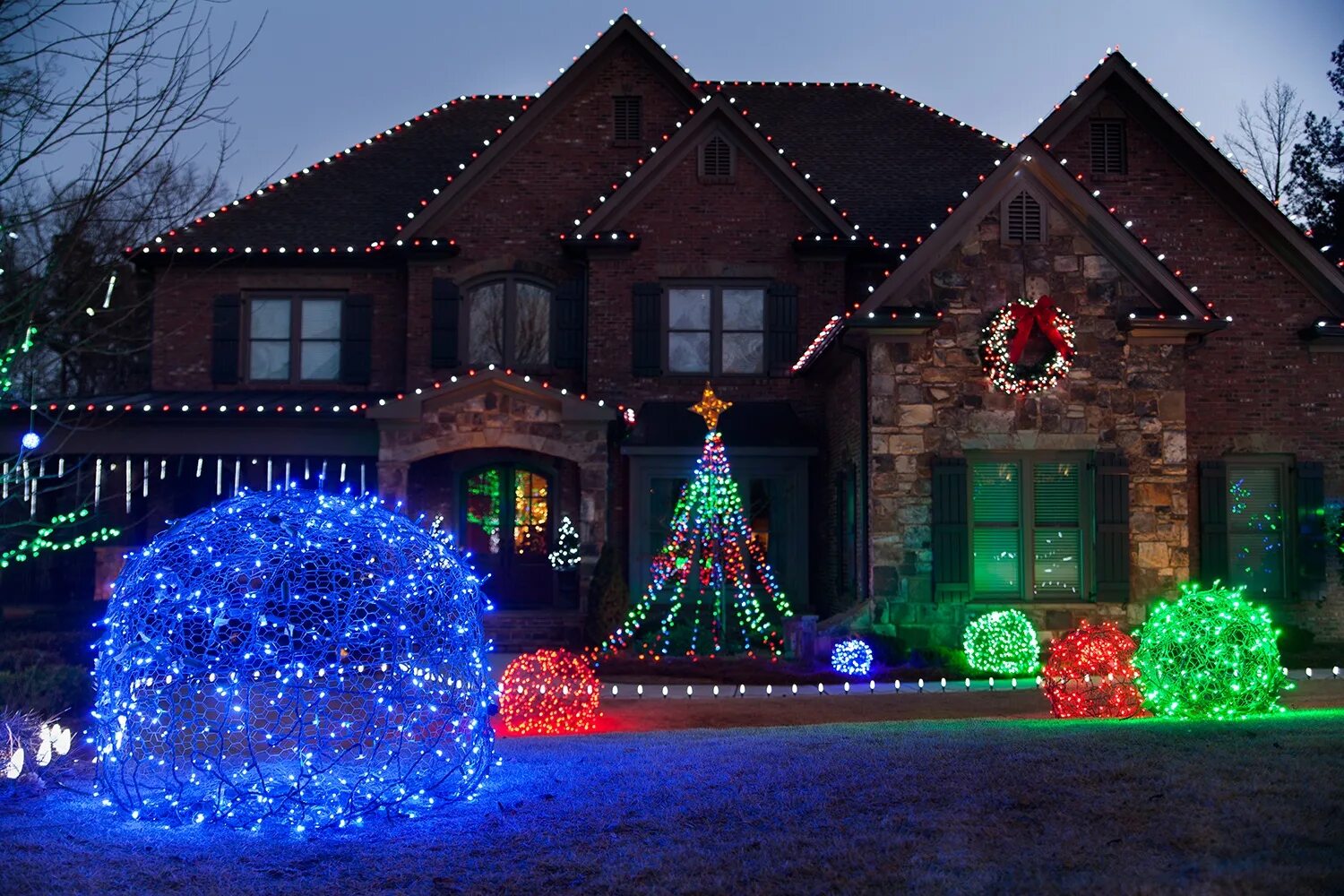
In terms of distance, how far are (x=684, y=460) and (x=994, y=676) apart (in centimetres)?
566

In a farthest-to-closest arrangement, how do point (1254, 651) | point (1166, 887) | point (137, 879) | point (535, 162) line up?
point (535, 162) → point (1254, 651) → point (137, 879) → point (1166, 887)

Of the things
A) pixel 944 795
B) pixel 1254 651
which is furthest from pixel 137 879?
pixel 1254 651

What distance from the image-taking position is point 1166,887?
5.25 m

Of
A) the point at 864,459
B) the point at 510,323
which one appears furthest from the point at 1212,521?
the point at 510,323

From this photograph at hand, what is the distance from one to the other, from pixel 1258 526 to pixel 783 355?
22.6ft

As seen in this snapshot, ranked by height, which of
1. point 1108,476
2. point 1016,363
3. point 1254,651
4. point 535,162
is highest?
point 535,162

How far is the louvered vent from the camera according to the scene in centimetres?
1988

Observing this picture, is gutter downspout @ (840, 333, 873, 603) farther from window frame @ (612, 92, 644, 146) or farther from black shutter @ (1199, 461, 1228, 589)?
window frame @ (612, 92, 644, 146)

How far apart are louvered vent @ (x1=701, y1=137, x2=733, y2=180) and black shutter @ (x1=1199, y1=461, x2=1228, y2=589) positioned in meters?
7.83

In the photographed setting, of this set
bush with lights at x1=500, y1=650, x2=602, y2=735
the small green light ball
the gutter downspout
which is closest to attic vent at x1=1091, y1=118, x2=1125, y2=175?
the gutter downspout

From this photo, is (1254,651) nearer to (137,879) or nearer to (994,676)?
(994,676)

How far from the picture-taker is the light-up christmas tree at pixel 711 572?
16.2 metres

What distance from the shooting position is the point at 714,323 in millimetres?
20094

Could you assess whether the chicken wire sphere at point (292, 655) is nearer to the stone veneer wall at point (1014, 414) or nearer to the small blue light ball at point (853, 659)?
the small blue light ball at point (853, 659)
